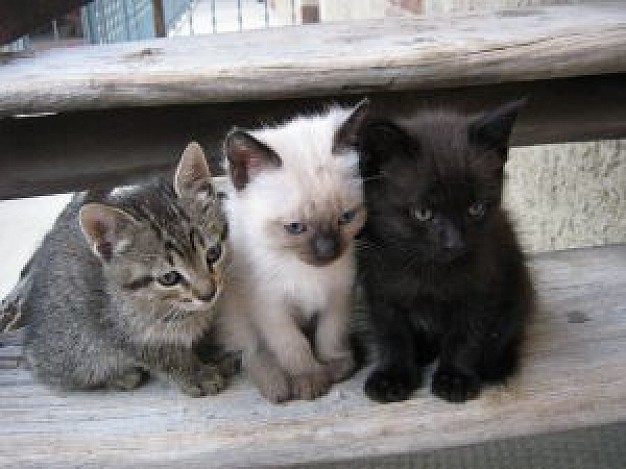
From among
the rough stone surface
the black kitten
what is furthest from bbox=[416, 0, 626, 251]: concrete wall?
the black kitten

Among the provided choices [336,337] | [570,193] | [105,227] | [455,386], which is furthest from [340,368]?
[570,193]

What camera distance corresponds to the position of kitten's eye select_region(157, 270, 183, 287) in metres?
1.15

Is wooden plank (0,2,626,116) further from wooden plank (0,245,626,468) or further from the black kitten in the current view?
wooden plank (0,245,626,468)

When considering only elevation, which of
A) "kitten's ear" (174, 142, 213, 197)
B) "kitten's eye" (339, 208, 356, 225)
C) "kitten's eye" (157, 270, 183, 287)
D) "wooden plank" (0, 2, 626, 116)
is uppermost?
"wooden plank" (0, 2, 626, 116)

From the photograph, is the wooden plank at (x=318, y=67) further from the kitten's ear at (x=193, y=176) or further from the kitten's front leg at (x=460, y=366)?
the kitten's front leg at (x=460, y=366)

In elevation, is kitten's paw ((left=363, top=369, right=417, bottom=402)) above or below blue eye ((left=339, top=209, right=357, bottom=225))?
below

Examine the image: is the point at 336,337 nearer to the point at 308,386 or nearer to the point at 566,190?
the point at 308,386

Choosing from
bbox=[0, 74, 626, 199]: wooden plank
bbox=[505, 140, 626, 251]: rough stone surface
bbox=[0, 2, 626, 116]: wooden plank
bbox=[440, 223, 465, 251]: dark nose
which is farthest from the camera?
bbox=[505, 140, 626, 251]: rough stone surface

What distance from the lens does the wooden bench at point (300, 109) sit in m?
1.13

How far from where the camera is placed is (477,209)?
3.66ft

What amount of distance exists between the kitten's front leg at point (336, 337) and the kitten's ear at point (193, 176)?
26cm

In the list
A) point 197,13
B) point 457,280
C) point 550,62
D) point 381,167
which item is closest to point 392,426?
point 457,280

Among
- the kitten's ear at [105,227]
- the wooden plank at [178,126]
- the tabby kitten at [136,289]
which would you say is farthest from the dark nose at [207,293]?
the wooden plank at [178,126]

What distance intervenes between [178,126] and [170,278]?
0.34m
